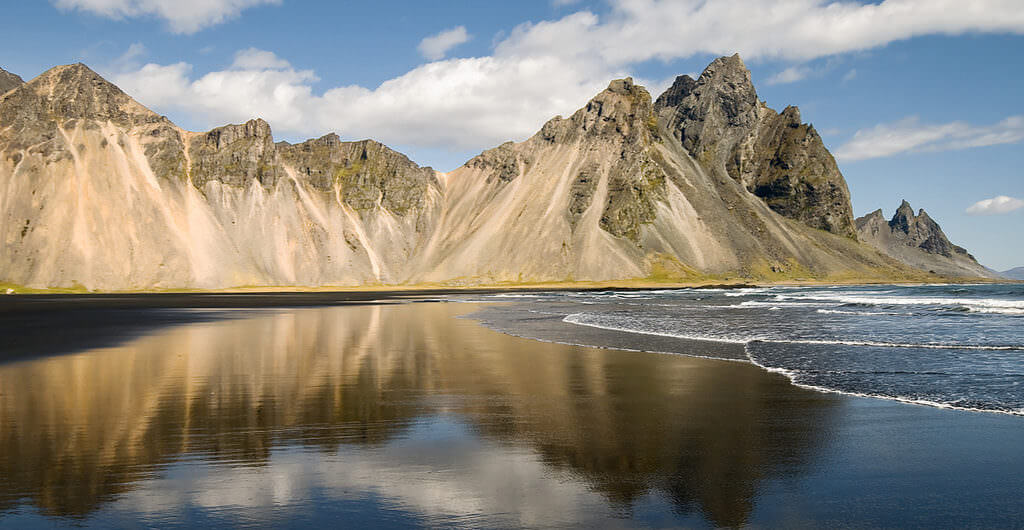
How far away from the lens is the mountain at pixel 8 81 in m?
173

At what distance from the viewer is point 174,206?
144m

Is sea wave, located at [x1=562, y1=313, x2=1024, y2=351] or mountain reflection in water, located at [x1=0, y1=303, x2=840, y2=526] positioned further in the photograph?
sea wave, located at [x1=562, y1=313, x2=1024, y2=351]

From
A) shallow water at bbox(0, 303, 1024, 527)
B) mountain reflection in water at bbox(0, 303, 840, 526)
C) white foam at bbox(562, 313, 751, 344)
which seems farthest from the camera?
white foam at bbox(562, 313, 751, 344)

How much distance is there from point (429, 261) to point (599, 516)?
17209 centimetres

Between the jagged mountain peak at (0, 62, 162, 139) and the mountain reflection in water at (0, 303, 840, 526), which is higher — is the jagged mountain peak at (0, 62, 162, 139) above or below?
above

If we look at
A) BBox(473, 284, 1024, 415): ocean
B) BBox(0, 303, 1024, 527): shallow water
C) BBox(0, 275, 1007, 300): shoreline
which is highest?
BBox(0, 275, 1007, 300): shoreline

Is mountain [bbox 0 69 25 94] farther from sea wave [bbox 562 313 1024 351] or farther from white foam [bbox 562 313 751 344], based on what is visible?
sea wave [bbox 562 313 1024 351]

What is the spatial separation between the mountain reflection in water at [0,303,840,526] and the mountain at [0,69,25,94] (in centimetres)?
19206

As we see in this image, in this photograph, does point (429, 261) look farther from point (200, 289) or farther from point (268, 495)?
point (268, 495)

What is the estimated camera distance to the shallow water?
8422 mm

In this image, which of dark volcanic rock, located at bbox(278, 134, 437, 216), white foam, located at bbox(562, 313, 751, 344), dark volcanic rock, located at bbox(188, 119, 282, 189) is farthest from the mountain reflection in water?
dark volcanic rock, located at bbox(278, 134, 437, 216)

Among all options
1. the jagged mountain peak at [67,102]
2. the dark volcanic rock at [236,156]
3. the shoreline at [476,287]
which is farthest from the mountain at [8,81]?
the shoreline at [476,287]

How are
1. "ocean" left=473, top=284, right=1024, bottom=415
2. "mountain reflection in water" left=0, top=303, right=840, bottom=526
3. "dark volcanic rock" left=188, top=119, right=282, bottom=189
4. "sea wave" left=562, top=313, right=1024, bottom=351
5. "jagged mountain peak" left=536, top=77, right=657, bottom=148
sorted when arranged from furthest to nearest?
"jagged mountain peak" left=536, top=77, right=657, bottom=148
"dark volcanic rock" left=188, top=119, right=282, bottom=189
"sea wave" left=562, top=313, right=1024, bottom=351
"ocean" left=473, top=284, right=1024, bottom=415
"mountain reflection in water" left=0, top=303, right=840, bottom=526

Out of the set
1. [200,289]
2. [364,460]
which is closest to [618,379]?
[364,460]
